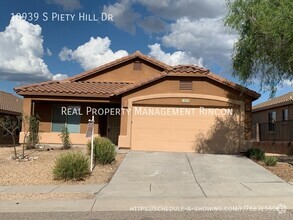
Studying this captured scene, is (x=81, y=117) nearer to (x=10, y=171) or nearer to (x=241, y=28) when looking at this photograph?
(x=10, y=171)

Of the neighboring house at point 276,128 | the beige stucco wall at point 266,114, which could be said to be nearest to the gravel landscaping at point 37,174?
the neighboring house at point 276,128

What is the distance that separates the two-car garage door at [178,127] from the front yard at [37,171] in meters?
1.92

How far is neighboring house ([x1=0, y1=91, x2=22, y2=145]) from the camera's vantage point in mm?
30509

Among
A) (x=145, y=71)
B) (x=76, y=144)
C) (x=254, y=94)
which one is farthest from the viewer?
(x=145, y=71)

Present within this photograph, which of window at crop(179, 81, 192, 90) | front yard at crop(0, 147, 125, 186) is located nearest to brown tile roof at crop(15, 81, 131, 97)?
window at crop(179, 81, 192, 90)

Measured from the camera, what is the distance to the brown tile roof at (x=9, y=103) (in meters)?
31.1

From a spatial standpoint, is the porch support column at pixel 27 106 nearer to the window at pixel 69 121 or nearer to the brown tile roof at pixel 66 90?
the brown tile roof at pixel 66 90

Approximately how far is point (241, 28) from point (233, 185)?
5.96 meters

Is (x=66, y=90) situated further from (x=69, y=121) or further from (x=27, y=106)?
(x=27, y=106)

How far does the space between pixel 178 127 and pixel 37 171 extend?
743cm

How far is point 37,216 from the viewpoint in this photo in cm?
849

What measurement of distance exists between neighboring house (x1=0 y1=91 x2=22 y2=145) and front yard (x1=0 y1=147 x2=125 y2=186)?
13.3 meters

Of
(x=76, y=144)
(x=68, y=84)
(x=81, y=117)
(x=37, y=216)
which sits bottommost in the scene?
(x=37, y=216)

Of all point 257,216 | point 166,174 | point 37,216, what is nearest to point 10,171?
point 166,174
